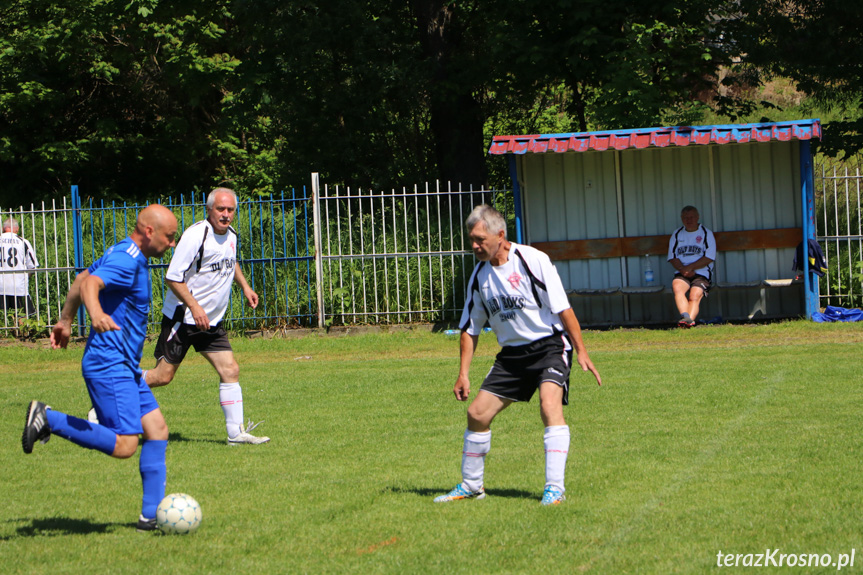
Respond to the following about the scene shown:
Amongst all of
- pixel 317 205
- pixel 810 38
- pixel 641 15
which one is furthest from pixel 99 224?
pixel 810 38

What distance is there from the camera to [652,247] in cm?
1572

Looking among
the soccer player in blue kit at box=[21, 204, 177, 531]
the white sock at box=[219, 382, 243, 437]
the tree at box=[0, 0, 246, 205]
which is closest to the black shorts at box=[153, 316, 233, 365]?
the white sock at box=[219, 382, 243, 437]

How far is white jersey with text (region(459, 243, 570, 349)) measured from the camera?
582cm

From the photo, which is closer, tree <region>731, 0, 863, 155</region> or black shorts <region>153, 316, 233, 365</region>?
black shorts <region>153, 316, 233, 365</region>

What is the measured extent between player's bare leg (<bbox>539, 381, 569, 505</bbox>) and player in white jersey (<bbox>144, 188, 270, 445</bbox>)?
3151 mm

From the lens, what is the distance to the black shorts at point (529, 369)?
5855 mm

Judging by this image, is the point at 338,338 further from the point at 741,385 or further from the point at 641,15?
the point at 641,15

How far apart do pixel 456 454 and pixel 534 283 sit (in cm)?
198

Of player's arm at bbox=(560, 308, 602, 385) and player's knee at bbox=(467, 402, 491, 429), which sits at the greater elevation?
player's arm at bbox=(560, 308, 602, 385)

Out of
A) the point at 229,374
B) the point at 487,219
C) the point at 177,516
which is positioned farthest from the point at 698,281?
the point at 177,516

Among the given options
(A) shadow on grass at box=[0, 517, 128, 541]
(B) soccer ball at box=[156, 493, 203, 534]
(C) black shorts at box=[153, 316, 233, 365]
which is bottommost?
(A) shadow on grass at box=[0, 517, 128, 541]

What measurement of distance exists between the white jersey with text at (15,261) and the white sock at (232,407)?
31.8ft

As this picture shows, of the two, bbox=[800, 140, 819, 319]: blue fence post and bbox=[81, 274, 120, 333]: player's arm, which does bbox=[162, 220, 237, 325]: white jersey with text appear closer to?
bbox=[81, 274, 120, 333]: player's arm

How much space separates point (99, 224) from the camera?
1820 centimetres
